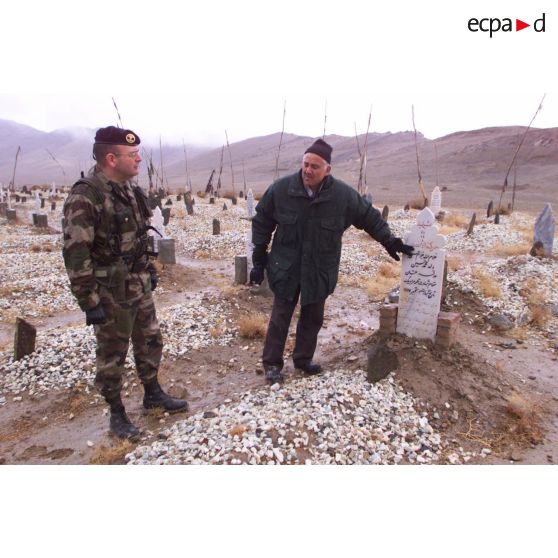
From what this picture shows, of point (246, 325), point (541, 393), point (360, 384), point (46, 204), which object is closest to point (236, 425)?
point (360, 384)

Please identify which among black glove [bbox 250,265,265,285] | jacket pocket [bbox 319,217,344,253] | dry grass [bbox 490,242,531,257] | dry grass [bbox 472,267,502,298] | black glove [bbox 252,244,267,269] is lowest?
dry grass [bbox 472,267,502,298]

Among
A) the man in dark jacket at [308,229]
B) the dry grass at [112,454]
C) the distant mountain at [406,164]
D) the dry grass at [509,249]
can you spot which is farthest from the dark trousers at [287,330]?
the distant mountain at [406,164]

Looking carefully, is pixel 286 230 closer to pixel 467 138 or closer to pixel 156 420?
pixel 156 420

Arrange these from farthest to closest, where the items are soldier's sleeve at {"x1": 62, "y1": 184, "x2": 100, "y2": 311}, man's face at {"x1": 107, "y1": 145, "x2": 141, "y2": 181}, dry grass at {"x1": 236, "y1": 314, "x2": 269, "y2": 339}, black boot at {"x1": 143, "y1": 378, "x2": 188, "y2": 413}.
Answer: dry grass at {"x1": 236, "y1": 314, "x2": 269, "y2": 339}
black boot at {"x1": 143, "y1": 378, "x2": 188, "y2": 413}
man's face at {"x1": 107, "y1": 145, "x2": 141, "y2": 181}
soldier's sleeve at {"x1": 62, "y1": 184, "x2": 100, "y2": 311}

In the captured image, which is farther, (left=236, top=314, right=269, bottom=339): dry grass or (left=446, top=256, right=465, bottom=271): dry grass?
(left=446, top=256, right=465, bottom=271): dry grass

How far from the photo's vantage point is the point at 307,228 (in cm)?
387

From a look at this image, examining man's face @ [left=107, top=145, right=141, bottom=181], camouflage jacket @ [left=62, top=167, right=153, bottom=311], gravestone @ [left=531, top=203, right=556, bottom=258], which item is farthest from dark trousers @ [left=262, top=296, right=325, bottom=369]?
gravestone @ [left=531, top=203, right=556, bottom=258]

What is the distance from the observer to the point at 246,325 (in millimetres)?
6172

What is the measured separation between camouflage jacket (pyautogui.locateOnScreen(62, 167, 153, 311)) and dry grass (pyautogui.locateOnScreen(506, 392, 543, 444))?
3.28 m

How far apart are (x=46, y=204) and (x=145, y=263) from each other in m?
22.1

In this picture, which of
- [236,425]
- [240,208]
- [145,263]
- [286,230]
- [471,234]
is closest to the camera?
[236,425]

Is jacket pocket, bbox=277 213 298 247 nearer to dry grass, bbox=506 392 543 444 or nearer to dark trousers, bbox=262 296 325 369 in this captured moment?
dark trousers, bbox=262 296 325 369

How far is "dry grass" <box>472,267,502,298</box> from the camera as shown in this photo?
739 centimetres

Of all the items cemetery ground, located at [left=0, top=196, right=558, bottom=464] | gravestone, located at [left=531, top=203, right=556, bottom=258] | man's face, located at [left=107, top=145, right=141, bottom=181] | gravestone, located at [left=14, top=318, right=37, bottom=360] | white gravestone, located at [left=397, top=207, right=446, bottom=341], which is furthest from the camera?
gravestone, located at [left=531, top=203, right=556, bottom=258]
